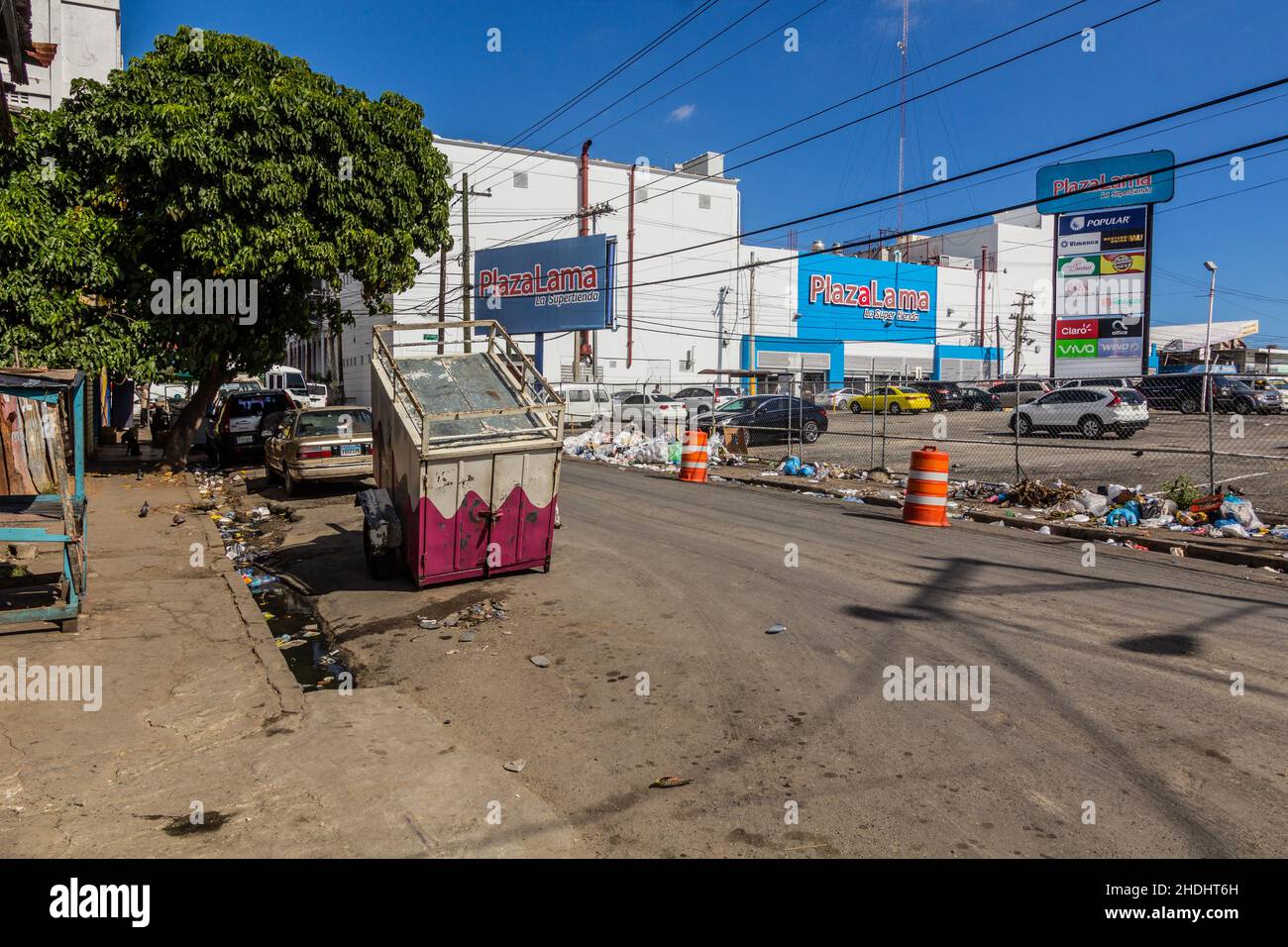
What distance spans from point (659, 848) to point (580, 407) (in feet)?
93.2

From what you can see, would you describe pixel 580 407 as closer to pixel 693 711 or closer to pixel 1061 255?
pixel 1061 255

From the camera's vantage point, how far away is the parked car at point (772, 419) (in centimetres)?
2480

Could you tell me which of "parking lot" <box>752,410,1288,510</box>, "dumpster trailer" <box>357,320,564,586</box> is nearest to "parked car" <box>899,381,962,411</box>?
"parking lot" <box>752,410,1288,510</box>

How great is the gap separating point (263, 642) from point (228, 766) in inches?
99.0

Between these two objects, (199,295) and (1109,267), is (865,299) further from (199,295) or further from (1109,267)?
(199,295)

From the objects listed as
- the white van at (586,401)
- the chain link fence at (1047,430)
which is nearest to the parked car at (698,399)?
the chain link fence at (1047,430)

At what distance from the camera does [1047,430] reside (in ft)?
84.0

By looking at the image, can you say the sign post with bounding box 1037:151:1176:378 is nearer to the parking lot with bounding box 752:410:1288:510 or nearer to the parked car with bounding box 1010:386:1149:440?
the parked car with bounding box 1010:386:1149:440

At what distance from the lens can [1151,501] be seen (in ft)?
41.3

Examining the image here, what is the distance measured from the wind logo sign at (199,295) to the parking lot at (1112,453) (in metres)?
12.8

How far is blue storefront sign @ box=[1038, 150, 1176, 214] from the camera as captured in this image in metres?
26.4

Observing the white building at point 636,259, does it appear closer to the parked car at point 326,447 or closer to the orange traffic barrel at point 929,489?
the parked car at point 326,447

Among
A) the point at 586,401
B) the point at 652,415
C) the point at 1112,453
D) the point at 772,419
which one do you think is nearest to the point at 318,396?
the point at 586,401
